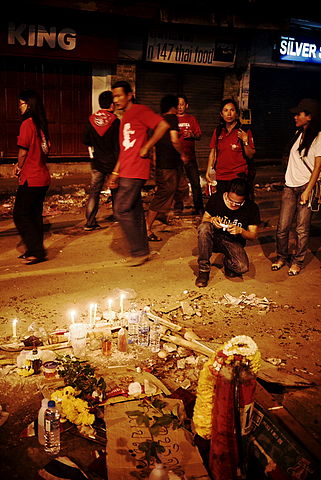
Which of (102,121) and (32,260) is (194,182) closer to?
(102,121)

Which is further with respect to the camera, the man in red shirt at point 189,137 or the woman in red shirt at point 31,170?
the man in red shirt at point 189,137

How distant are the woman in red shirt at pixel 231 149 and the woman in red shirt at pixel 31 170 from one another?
239 cm

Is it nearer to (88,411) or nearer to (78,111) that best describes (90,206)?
(88,411)

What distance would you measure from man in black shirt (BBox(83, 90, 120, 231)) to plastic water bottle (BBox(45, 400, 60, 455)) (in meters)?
4.88

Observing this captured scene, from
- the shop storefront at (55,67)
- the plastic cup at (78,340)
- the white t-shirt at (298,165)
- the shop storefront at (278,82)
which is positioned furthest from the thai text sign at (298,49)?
the plastic cup at (78,340)

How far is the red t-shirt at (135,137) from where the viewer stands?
5605 mm

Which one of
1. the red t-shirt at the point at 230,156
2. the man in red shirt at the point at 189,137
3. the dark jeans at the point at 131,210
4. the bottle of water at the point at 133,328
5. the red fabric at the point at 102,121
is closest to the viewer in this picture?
the bottle of water at the point at 133,328

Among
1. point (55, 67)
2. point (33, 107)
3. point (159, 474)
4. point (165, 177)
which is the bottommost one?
point (159, 474)

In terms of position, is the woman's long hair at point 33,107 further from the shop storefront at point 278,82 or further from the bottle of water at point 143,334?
the shop storefront at point 278,82

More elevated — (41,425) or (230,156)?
(230,156)

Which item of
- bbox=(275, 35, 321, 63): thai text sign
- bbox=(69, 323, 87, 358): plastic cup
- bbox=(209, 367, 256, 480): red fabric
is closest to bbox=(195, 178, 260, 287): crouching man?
bbox=(69, 323, 87, 358): plastic cup

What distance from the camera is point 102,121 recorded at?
7.71 metres

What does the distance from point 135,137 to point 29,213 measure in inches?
71.4

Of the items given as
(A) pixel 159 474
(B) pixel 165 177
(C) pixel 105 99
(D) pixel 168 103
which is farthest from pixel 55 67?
(A) pixel 159 474
